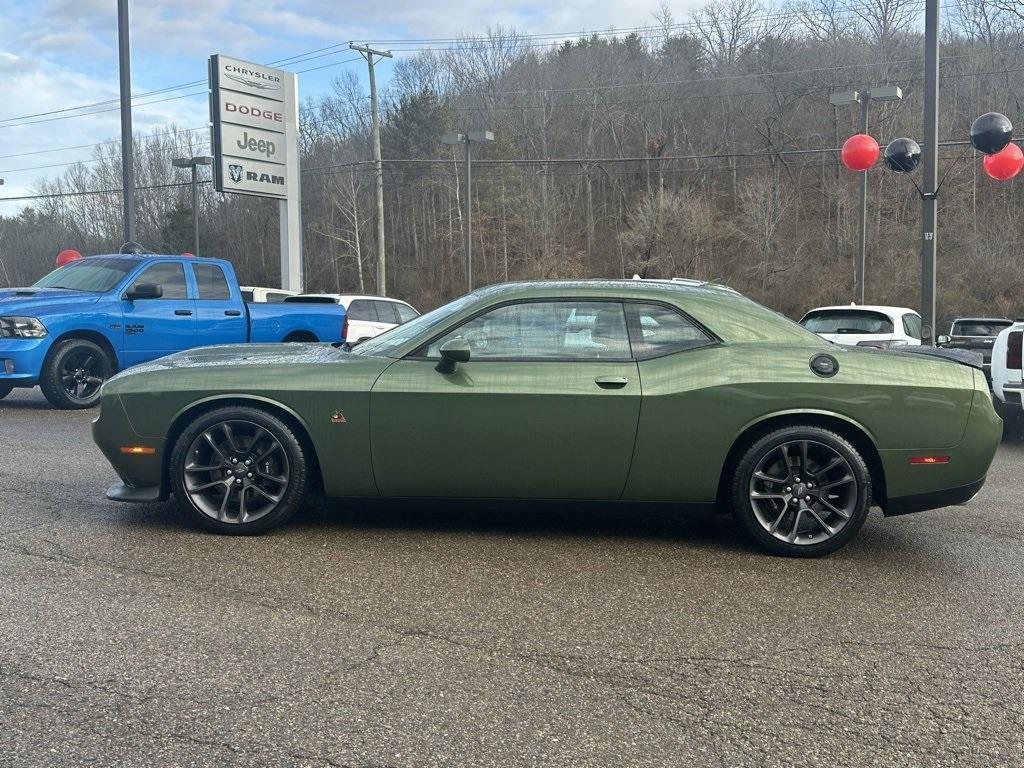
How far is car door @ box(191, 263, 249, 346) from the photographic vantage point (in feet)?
39.8

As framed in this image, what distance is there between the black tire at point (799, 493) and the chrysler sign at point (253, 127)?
22842 millimetres

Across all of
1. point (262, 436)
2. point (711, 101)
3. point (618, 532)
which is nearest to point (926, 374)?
point (618, 532)

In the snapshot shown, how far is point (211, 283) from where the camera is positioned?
12352 mm

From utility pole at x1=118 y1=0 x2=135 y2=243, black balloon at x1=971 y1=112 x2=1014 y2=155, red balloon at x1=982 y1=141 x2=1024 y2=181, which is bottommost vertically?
red balloon at x1=982 y1=141 x2=1024 y2=181

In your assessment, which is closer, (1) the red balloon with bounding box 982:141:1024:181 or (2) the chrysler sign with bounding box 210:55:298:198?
(1) the red balloon with bounding box 982:141:1024:181

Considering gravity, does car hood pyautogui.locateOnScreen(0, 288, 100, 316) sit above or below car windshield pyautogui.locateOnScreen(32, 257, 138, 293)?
below

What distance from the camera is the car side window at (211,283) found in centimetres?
1228

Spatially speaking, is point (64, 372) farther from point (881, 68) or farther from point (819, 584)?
point (881, 68)

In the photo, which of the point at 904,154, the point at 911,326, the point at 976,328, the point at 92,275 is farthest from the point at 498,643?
the point at 976,328

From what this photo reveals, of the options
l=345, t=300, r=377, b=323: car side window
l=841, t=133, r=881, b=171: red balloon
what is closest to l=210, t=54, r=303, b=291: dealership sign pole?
l=345, t=300, r=377, b=323: car side window

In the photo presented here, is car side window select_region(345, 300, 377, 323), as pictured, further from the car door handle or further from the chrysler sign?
the car door handle

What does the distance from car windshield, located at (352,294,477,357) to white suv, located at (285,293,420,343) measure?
969 centimetres

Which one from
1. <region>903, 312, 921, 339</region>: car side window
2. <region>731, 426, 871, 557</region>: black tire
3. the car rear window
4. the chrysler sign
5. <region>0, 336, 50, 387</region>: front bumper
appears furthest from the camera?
the chrysler sign

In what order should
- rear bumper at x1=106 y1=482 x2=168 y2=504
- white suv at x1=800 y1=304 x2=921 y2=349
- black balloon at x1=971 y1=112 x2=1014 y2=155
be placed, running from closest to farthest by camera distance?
rear bumper at x1=106 y1=482 x2=168 y2=504, white suv at x1=800 y1=304 x2=921 y2=349, black balloon at x1=971 y1=112 x2=1014 y2=155
